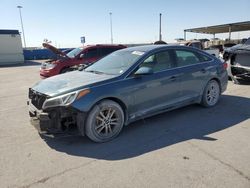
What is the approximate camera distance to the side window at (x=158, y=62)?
4.71 metres

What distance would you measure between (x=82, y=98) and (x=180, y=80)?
2253 mm

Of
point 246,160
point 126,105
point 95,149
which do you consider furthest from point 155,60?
point 246,160

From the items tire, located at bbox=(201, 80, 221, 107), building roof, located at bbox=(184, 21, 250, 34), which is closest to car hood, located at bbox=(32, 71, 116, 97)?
tire, located at bbox=(201, 80, 221, 107)

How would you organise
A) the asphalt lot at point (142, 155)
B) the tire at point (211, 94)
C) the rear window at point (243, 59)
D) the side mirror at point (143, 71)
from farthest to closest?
the rear window at point (243, 59), the tire at point (211, 94), the side mirror at point (143, 71), the asphalt lot at point (142, 155)

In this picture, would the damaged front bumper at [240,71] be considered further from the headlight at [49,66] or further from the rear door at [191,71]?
the headlight at [49,66]

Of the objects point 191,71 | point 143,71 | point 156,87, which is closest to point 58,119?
point 143,71

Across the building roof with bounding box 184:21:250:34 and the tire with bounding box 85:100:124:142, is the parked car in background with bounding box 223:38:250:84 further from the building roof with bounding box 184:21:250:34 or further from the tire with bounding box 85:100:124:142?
the building roof with bounding box 184:21:250:34

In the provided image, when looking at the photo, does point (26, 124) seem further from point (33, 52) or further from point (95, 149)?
point (33, 52)

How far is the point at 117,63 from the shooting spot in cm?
493

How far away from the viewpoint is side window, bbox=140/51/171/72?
471cm

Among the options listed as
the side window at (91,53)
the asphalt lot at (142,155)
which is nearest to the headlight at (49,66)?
the side window at (91,53)

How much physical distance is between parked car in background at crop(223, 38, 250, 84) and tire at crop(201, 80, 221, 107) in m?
2.53

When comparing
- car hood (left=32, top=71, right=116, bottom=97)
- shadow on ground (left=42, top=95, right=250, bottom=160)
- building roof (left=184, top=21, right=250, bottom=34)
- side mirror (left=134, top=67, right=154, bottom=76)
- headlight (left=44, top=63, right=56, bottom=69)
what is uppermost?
building roof (left=184, top=21, right=250, bottom=34)

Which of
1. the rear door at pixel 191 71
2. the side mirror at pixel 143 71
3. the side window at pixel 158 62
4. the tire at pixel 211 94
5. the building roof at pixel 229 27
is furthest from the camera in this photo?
the building roof at pixel 229 27
